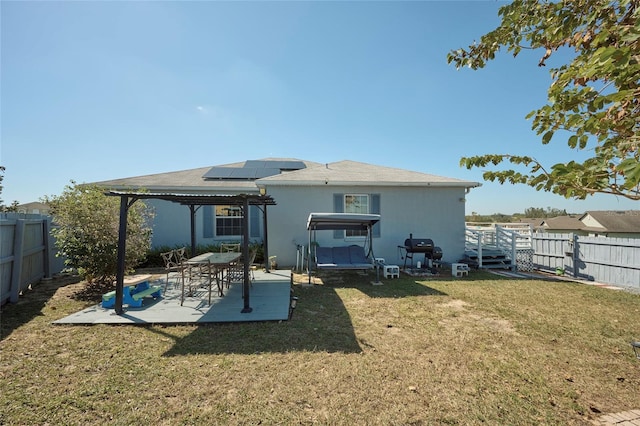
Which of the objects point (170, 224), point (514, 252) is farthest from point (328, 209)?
point (514, 252)

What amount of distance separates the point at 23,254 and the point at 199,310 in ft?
18.1

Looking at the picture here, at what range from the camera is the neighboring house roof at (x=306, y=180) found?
33.4 ft

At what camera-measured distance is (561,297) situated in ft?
22.3

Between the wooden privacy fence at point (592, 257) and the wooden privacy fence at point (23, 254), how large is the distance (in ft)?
51.4

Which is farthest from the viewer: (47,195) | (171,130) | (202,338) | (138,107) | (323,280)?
(171,130)

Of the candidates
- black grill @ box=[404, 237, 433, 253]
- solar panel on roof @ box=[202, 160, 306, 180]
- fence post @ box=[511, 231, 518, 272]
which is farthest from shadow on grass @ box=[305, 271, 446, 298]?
solar panel on roof @ box=[202, 160, 306, 180]

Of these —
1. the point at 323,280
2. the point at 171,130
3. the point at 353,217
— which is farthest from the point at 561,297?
the point at 171,130

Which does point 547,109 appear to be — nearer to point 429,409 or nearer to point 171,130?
point 429,409

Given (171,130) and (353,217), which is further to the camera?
(171,130)

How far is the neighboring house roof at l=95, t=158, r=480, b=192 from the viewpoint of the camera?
1020 centimetres

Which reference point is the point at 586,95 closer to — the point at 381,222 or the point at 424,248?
the point at 424,248

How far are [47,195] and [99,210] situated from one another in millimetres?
2104

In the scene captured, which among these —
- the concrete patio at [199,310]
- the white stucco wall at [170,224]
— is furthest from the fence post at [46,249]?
the concrete patio at [199,310]

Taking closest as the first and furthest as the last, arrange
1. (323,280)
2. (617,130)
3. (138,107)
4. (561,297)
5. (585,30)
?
(617,130), (585,30), (561,297), (323,280), (138,107)
